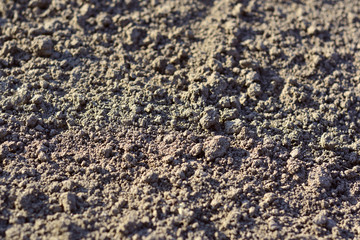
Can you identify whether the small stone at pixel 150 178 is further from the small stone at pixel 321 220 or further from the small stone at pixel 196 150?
the small stone at pixel 321 220

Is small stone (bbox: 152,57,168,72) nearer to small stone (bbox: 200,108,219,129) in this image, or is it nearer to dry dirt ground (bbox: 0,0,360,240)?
dry dirt ground (bbox: 0,0,360,240)

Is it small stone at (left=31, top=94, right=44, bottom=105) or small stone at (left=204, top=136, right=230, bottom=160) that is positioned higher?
small stone at (left=31, top=94, right=44, bottom=105)

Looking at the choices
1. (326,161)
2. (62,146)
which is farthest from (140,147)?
(326,161)

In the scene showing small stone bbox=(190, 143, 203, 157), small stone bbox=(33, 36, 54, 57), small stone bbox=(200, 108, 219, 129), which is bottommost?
small stone bbox=(190, 143, 203, 157)

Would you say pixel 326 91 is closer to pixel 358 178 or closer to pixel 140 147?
pixel 358 178

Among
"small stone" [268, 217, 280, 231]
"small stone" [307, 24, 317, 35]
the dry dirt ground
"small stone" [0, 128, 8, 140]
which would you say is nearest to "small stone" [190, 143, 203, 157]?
the dry dirt ground

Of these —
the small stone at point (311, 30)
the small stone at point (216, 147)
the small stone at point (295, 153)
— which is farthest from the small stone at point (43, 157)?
the small stone at point (311, 30)
